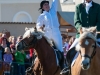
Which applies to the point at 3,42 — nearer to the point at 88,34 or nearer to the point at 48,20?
the point at 48,20

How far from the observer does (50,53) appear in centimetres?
1131

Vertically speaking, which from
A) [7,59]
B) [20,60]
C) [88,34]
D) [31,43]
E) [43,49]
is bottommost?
[20,60]

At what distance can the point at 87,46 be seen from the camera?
8.88 metres

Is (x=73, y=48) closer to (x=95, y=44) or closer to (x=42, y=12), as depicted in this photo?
(x=95, y=44)

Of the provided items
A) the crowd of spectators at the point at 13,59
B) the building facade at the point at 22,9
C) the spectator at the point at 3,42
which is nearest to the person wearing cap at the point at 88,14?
the crowd of spectators at the point at 13,59

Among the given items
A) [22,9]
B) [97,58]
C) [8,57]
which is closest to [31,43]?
[97,58]

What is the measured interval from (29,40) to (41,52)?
492mm

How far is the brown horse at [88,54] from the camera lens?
8773 millimetres

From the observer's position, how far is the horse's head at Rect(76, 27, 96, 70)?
8.71 m

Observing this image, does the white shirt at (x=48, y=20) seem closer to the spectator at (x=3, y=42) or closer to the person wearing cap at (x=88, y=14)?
the person wearing cap at (x=88, y=14)

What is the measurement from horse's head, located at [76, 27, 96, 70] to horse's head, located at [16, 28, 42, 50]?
207 centimetres

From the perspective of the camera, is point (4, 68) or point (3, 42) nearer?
point (4, 68)

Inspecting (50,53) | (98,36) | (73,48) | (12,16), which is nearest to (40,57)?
(50,53)

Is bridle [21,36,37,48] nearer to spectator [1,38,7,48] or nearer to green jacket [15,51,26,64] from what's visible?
green jacket [15,51,26,64]
